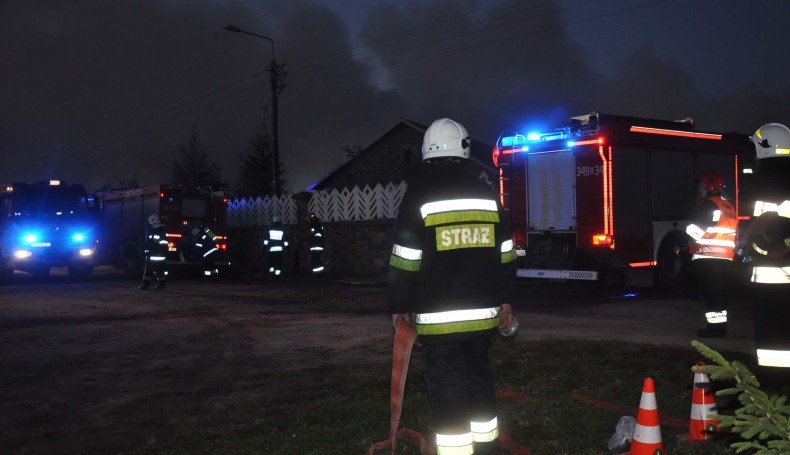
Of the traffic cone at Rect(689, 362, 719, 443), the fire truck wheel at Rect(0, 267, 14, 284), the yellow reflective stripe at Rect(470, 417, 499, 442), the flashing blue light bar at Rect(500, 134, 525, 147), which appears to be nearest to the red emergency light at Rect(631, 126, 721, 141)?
the flashing blue light bar at Rect(500, 134, 525, 147)

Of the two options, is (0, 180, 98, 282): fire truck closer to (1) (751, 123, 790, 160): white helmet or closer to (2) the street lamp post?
(2) the street lamp post

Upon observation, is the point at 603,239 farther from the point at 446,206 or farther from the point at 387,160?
the point at 387,160

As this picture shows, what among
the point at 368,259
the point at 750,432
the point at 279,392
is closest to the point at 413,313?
the point at 750,432

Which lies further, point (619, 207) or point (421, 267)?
point (619, 207)

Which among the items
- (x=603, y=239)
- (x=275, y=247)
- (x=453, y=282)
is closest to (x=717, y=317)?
(x=603, y=239)

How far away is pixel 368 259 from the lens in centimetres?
2047

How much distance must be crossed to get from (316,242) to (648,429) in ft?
54.4

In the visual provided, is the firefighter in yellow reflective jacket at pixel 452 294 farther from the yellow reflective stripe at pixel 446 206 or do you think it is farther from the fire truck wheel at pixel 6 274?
the fire truck wheel at pixel 6 274

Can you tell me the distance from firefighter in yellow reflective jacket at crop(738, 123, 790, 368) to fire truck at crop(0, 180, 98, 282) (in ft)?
65.9

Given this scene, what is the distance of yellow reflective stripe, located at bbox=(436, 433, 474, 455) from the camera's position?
3.78 m

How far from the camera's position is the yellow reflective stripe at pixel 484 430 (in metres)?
3.93

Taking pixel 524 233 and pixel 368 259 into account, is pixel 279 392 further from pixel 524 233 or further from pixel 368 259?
pixel 368 259

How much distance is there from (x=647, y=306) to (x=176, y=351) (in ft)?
23.4

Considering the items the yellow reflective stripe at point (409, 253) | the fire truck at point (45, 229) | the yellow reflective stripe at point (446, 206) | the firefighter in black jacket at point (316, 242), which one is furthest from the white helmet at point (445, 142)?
the fire truck at point (45, 229)
